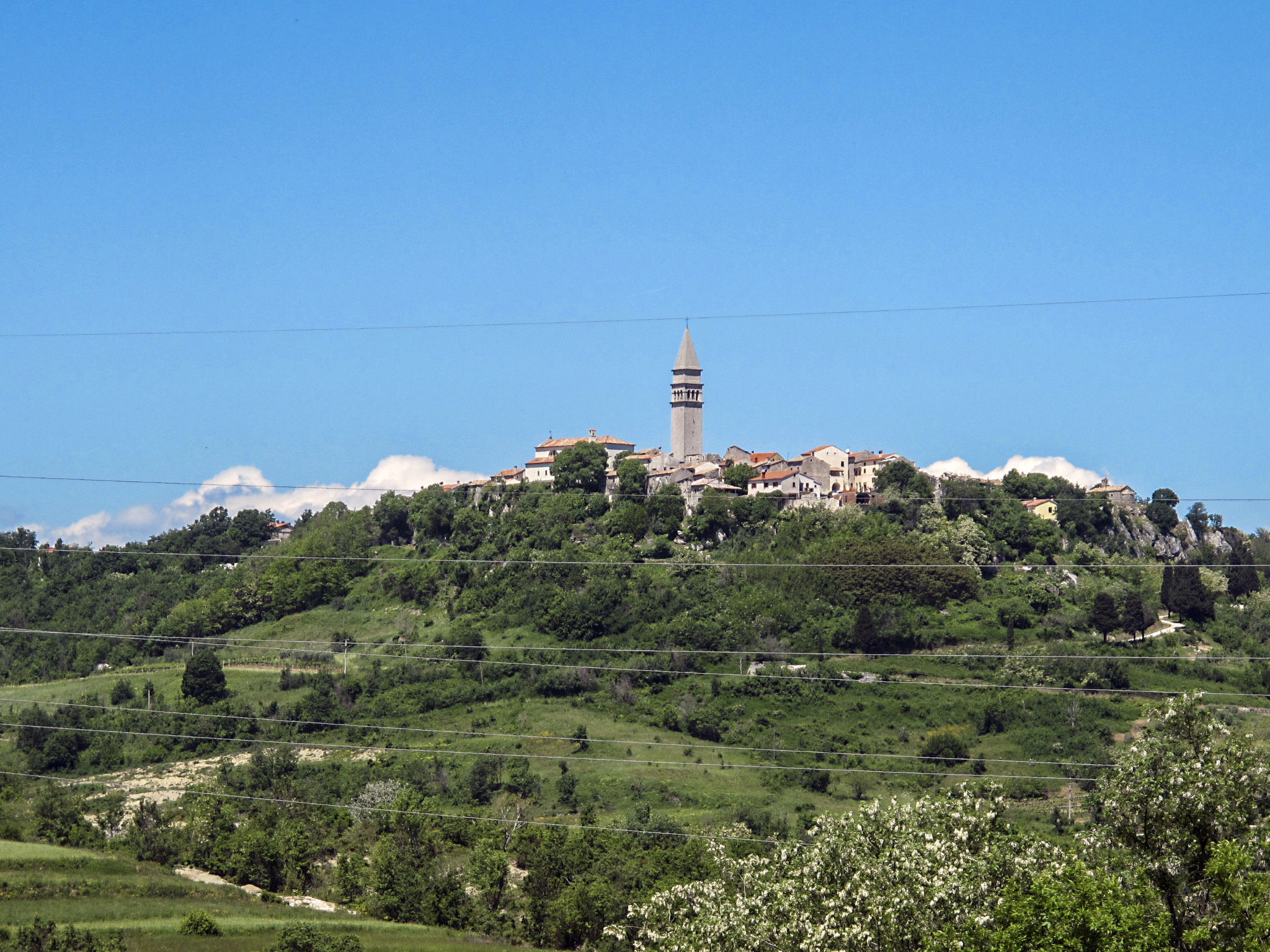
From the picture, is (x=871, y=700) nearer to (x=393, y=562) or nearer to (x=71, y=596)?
(x=393, y=562)

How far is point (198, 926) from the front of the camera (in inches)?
1403

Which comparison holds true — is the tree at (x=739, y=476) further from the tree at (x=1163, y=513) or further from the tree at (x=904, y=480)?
the tree at (x=1163, y=513)

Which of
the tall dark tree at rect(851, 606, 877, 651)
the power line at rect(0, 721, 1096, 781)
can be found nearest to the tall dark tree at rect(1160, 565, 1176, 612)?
the tall dark tree at rect(851, 606, 877, 651)

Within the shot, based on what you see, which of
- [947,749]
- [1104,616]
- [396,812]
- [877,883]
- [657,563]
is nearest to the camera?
[877,883]

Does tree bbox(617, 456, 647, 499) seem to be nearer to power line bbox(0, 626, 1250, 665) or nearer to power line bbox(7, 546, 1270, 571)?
power line bbox(7, 546, 1270, 571)

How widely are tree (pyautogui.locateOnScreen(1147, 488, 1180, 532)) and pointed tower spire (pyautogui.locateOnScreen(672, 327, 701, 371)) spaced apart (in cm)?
3582

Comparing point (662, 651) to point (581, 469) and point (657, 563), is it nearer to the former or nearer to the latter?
point (657, 563)

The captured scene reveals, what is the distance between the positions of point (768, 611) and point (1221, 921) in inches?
2129

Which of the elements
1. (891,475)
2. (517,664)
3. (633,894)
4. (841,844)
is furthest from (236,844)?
(891,475)

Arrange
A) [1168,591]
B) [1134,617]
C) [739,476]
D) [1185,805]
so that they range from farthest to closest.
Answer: [739,476] < [1168,591] < [1134,617] < [1185,805]

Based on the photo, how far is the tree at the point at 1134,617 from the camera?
68938 mm

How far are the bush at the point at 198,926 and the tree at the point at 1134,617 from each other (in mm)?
50973

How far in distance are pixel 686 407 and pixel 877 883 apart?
269ft

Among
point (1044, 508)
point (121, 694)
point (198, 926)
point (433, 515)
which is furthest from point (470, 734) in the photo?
point (1044, 508)
